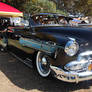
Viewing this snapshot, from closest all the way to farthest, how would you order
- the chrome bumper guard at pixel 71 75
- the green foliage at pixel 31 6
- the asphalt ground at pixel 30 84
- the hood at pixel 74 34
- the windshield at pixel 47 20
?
1. the chrome bumper guard at pixel 71 75
2. the hood at pixel 74 34
3. the asphalt ground at pixel 30 84
4. the windshield at pixel 47 20
5. the green foliage at pixel 31 6

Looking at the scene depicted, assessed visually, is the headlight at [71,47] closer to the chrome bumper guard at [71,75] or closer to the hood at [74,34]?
the hood at [74,34]

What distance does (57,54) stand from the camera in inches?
112

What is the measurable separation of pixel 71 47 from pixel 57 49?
0.92 feet

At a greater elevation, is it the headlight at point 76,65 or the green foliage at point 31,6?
the green foliage at point 31,6

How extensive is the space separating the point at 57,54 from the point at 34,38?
3.05 feet

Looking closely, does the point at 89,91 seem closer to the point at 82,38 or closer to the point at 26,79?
the point at 82,38

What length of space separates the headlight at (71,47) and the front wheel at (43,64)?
68cm

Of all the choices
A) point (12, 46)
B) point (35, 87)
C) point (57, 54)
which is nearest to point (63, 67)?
point (57, 54)

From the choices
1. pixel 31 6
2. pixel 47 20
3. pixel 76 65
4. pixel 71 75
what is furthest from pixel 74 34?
pixel 31 6

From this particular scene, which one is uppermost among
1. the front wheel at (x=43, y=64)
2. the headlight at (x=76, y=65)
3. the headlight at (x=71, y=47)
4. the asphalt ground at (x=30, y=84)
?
the headlight at (x=71, y=47)

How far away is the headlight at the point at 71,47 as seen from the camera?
270 centimetres

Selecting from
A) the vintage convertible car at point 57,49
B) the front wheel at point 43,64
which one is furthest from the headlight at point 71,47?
the front wheel at point 43,64

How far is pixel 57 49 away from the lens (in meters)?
2.84

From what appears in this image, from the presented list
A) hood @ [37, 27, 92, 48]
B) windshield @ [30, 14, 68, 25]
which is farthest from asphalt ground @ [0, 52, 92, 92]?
windshield @ [30, 14, 68, 25]
